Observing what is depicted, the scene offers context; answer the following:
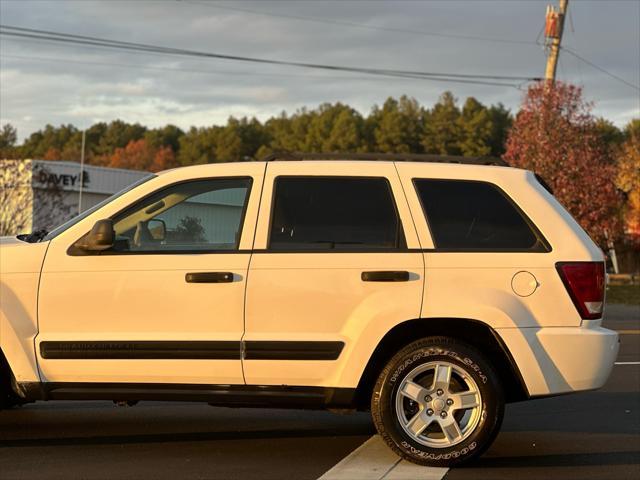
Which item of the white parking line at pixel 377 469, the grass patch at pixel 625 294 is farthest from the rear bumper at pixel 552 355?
the grass patch at pixel 625 294

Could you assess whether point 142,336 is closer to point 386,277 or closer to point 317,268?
point 317,268

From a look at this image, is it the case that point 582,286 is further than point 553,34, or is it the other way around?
point 553,34

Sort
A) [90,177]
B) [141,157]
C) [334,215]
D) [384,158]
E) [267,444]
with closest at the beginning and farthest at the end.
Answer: [334,215] → [384,158] → [267,444] → [90,177] → [141,157]

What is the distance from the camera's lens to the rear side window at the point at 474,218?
20.9 feet

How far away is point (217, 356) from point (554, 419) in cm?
342

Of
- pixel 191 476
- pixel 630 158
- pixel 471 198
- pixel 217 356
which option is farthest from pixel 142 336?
pixel 630 158

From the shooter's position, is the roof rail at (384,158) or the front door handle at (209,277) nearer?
the front door handle at (209,277)

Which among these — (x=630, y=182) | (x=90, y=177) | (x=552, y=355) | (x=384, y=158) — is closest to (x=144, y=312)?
(x=384, y=158)

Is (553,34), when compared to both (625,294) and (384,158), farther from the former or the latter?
(384,158)

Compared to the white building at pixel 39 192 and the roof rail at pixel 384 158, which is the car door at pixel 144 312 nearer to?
the roof rail at pixel 384 158

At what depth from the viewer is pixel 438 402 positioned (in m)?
6.31

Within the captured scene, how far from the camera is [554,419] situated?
27.2 ft

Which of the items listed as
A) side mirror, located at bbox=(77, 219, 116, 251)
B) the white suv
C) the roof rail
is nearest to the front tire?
the white suv

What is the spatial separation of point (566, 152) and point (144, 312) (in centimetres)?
2513
